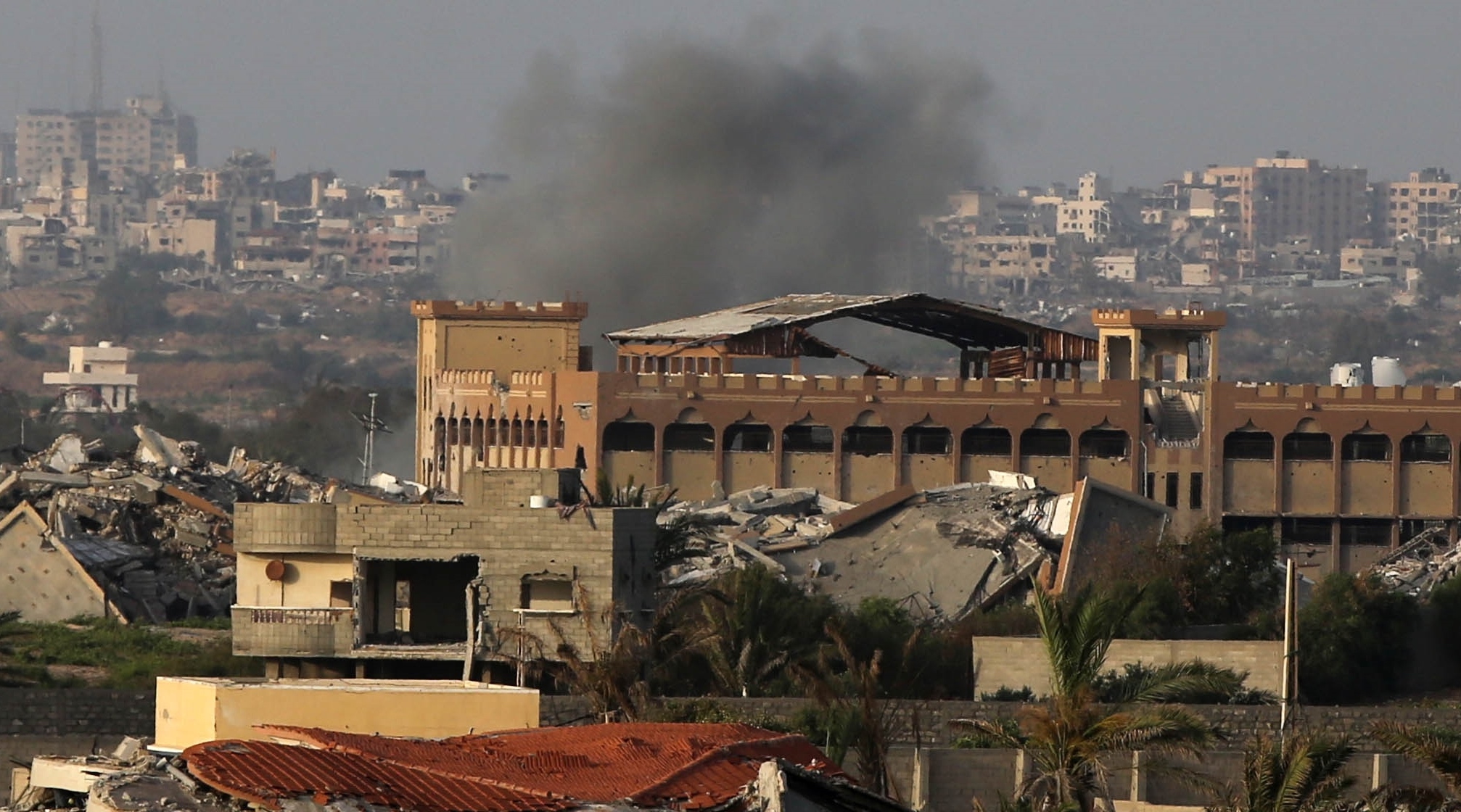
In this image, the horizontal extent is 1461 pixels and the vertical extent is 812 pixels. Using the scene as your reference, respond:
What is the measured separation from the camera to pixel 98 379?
180000mm

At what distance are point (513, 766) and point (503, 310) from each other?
60812 mm

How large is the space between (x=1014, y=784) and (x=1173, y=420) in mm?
43394

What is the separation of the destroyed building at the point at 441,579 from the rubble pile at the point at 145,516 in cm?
1298

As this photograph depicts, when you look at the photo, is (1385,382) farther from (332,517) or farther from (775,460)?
(332,517)

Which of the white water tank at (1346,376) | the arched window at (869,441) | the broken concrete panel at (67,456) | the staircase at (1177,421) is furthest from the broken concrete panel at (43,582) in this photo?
the white water tank at (1346,376)

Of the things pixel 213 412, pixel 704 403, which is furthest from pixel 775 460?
pixel 213 412

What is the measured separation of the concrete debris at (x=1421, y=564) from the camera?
187 ft

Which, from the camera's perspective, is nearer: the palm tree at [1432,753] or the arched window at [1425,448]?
the palm tree at [1432,753]

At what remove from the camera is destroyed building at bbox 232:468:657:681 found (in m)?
35.6

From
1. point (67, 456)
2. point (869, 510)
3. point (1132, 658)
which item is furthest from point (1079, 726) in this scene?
point (67, 456)

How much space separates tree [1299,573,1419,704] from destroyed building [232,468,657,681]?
11.7 meters

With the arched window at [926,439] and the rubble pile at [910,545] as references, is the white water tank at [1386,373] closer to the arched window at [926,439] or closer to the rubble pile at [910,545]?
the arched window at [926,439]

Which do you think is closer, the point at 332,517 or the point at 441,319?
the point at 332,517

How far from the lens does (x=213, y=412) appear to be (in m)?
178
